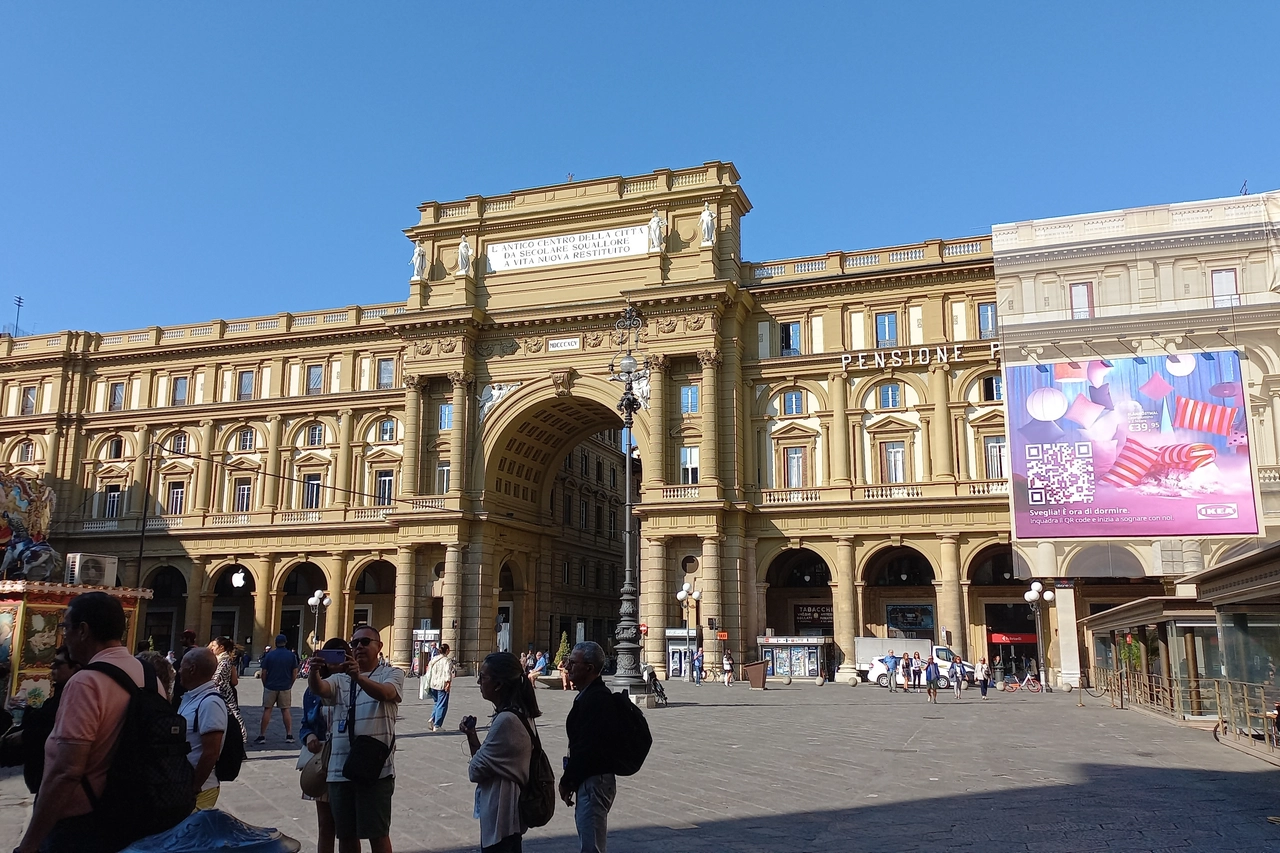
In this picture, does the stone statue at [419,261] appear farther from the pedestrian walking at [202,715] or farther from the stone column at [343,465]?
the pedestrian walking at [202,715]

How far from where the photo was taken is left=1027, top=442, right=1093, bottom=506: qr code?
32.9 m

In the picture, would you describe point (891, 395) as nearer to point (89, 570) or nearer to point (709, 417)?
point (709, 417)

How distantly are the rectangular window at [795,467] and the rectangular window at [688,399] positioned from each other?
448cm

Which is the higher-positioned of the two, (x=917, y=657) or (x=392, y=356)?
(x=392, y=356)

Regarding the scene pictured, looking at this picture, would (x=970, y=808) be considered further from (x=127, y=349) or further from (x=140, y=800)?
(x=127, y=349)

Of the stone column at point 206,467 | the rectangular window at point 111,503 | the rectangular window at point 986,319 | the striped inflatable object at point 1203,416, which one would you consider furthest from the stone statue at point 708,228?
the rectangular window at point 111,503

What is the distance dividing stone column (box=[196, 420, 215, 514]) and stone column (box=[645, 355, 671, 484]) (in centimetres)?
2424

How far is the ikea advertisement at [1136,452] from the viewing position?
3184 centimetres

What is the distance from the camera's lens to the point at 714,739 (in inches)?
717

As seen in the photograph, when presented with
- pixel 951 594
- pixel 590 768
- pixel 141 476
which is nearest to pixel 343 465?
pixel 141 476

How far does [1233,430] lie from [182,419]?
156ft

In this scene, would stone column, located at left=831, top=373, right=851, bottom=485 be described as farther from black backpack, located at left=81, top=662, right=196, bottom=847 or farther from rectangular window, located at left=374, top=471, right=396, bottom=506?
black backpack, located at left=81, top=662, right=196, bottom=847

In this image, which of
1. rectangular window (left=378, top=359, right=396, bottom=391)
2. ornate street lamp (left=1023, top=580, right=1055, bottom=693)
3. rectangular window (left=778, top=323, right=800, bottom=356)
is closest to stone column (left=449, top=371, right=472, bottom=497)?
rectangular window (left=378, top=359, right=396, bottom=391)

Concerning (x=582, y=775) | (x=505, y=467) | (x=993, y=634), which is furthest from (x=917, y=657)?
(x=582, y=775)
